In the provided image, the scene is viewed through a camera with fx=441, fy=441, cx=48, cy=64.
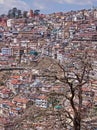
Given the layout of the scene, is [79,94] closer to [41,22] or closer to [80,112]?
[80,112]

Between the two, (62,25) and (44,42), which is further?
(62,25)

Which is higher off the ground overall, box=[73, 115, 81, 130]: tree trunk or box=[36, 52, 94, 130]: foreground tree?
box=[36, 52, 94, 130]: foreground tree

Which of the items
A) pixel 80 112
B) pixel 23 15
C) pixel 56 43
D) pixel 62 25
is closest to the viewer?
pixel 80 112

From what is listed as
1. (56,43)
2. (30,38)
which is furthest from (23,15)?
(56,43)

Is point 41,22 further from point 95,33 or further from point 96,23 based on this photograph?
point 95,33

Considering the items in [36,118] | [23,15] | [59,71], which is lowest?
[36,118]

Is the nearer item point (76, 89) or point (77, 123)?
point (77, 123)

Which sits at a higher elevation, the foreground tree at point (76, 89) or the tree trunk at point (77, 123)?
the foreground tree at point (76, 89)

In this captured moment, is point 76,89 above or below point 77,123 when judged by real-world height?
above

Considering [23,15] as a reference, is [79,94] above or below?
below

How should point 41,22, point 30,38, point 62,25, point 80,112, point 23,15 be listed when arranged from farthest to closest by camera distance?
point 23,15 → point 41,22 → point 62,25 → point 30,38 → point 80,112
